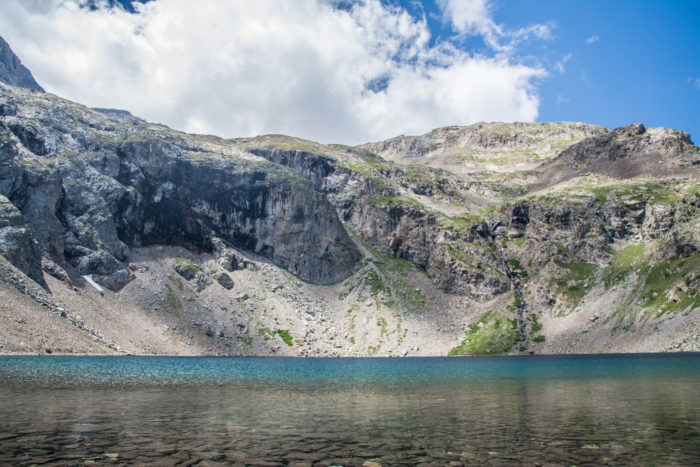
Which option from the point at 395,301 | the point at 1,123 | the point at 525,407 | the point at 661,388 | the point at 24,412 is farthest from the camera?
the point at 395,301

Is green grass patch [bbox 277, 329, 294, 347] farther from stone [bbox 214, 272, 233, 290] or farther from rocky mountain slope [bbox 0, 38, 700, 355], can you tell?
stone [bbox 214, 272, 233, 290]

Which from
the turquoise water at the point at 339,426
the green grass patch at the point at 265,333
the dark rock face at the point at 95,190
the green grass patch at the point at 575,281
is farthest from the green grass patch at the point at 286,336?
the turquoise water at the point at 339,426

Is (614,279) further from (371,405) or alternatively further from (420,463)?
(420,463)

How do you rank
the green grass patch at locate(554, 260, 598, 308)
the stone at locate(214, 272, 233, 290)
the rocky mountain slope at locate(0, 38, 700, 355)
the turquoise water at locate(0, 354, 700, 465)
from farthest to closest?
the green grass patch at locate(554, 260, 598, 308) → the stone at locate(214, 272, 233, 290) → the rocky mountain slope at locate(0, 38, 700, 355) → the turquoise water at locate(0, 354, 700, 465)

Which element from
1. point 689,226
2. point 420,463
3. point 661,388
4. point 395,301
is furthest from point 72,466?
point 689,226

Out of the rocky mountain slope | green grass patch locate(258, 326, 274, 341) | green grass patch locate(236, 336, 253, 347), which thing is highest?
the rocky mountain slope

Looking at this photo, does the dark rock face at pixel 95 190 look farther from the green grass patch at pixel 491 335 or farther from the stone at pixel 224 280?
the green grass patch at pixel 491 335

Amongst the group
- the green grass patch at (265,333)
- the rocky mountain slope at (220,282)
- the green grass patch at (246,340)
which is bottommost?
the green grass patch at (246,340)

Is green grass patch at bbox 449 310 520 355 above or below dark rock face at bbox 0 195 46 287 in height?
below

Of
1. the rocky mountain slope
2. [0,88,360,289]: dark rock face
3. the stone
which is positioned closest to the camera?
the rocky mountain slope

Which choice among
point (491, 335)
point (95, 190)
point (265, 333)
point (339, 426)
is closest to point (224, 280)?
point (265, 333)

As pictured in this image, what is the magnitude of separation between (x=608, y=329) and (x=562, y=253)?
57.7 meters

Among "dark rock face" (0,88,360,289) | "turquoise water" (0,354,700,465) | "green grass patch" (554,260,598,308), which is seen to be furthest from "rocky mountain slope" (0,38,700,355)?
"turquoise water" (0,354,700,465)

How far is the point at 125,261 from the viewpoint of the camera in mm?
156875
